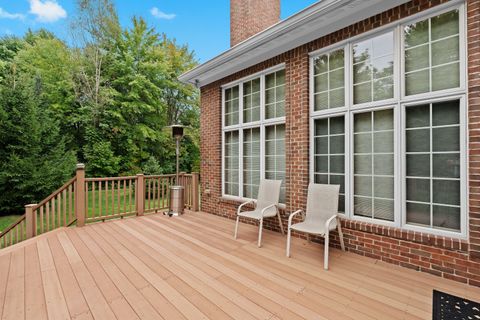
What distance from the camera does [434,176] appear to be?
2689 mm

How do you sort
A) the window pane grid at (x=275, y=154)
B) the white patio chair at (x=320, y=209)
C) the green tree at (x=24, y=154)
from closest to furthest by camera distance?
the white patio chair at (x=320, y=209) < the window pane grid at (x=275, y=154) < the green tree at (x=24, y=154)

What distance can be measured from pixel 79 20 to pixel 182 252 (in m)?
13.1

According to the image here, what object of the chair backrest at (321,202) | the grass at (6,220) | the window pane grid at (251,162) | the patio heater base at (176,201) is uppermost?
the window pane grid at (251,162)

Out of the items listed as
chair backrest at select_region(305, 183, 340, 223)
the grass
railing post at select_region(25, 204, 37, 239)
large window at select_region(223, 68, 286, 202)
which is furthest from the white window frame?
the grass

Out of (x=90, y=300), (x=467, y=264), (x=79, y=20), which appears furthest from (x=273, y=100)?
(x=79, y=20)

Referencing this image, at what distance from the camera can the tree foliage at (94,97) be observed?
29.0 ft

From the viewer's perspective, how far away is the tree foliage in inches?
348

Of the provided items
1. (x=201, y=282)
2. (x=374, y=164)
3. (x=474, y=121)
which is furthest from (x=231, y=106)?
(x=474, y=121)

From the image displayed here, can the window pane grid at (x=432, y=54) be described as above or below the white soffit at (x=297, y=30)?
below

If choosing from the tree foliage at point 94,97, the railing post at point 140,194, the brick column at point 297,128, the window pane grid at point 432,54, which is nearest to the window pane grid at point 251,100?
the brick column at point 297,128

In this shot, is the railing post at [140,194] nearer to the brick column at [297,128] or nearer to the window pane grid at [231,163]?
the window pane grid at [231,163]

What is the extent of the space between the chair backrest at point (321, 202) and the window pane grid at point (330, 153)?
27 centimetres

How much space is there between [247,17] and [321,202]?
17.7ft

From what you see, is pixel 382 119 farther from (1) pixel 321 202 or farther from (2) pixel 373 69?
(1) pixel 321 202
